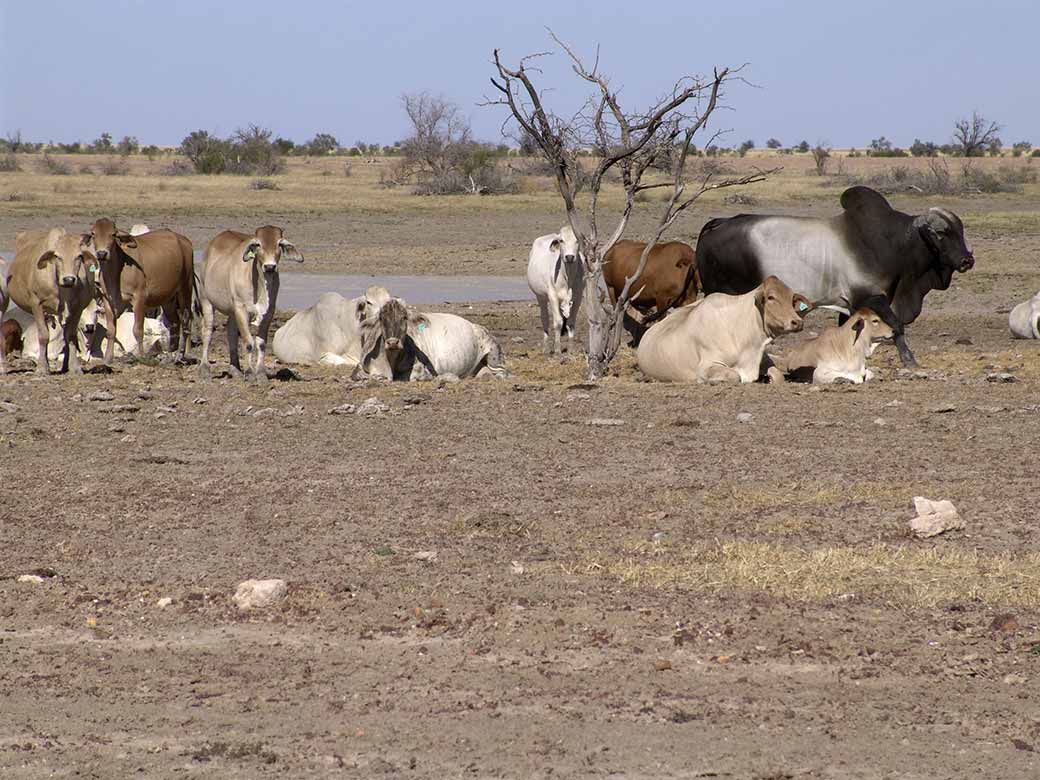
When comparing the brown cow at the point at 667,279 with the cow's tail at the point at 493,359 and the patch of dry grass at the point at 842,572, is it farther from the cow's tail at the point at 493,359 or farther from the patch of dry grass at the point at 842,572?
the patch of dry grass at the point at 842,572

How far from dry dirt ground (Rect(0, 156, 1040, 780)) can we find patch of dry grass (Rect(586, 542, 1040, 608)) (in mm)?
21

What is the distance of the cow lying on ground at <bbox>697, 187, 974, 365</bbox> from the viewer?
48.8 ft

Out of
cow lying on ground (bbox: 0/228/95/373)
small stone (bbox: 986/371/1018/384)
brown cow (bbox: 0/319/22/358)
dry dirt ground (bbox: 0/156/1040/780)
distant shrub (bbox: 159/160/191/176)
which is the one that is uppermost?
distant shrub (bbox: 159/160/191/176)

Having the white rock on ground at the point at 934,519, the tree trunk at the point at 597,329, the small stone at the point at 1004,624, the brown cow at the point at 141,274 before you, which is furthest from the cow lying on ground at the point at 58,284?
the small stone at the point at 1004,624

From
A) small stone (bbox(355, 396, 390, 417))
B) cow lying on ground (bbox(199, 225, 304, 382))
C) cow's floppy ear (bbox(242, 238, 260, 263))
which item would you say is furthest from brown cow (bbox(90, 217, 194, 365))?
small stone (bbox(355, 396, 390, 417))

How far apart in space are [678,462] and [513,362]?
628 centimetres

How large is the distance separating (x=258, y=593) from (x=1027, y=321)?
40.9ft

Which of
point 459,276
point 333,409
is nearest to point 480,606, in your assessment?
point 333,409

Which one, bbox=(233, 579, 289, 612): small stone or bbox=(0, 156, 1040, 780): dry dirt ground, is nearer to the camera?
bbox=(0, 156, 1040, 780): dry dirt ground

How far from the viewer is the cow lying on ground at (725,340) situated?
534 inches

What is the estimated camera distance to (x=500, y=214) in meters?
40.4

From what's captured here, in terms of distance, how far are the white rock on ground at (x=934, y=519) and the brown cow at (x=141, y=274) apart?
9.10 metres

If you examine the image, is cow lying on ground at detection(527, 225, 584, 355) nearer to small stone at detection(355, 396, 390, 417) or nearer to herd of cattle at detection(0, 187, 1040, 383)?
herd of cattle at detection(0, 187, 1040, 383)

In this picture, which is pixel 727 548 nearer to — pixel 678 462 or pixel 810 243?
pixel 678 462
